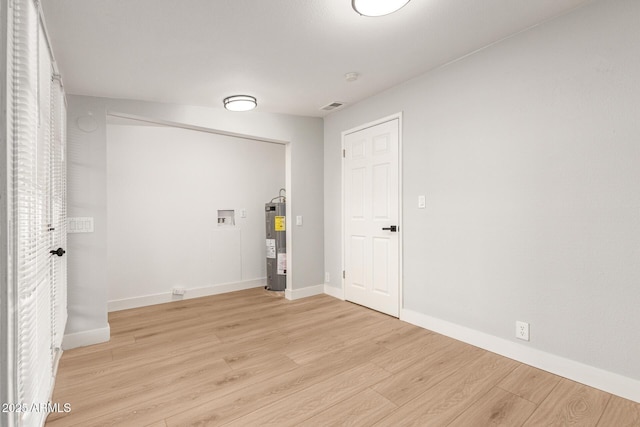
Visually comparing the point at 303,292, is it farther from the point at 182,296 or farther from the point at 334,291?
the point at 182,296

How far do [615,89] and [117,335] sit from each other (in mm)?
4437

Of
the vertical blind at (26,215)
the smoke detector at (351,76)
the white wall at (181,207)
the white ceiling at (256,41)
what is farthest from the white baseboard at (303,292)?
the vertical blind at (26,215)

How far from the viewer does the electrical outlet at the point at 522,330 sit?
7.65 ft

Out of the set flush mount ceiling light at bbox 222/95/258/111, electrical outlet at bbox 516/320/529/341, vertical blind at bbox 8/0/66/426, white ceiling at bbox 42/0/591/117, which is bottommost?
electrical outlet at bbox 516/320/529/341

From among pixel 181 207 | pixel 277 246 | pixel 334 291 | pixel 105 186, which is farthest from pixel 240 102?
pixel 334 291

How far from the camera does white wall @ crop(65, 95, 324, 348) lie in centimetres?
295

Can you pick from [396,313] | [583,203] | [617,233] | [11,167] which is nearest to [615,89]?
[583,203]

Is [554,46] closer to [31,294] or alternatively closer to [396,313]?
[396,313]

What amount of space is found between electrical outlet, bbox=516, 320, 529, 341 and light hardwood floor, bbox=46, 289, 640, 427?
0.20m

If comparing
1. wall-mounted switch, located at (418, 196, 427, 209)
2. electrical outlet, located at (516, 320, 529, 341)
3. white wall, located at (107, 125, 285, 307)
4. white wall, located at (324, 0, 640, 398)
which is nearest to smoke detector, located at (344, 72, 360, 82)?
white wall, located at (324, 0, 640, 398)

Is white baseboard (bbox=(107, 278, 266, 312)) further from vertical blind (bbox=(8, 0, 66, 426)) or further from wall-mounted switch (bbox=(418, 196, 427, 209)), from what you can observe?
wall-mounted switch (bbox=(418, 196, 427, 209))

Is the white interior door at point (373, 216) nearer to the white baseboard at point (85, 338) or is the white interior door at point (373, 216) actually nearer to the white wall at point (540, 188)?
the white wall at point (540, 188)

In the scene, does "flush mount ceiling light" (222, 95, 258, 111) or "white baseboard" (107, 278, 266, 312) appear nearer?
"flush mount ceiling light" (222, 95, 258, 111)

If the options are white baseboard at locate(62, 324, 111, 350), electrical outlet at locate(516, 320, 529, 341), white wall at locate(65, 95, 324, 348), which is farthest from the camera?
white wall at locate(65, 95, 324, 348)
